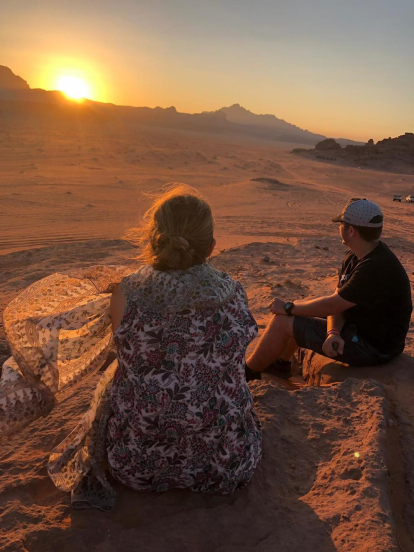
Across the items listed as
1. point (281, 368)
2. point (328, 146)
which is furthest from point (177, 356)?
point (328, 146)

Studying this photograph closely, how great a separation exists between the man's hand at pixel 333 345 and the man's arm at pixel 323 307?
0.17 meters

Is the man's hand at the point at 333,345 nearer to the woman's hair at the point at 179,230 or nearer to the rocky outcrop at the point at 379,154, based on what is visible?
the woman's hair at the point at 179,230

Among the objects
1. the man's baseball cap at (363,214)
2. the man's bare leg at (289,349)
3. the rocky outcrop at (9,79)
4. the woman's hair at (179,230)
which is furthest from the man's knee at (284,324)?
the rocky outcrop at (9,79)

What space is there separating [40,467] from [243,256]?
541 cm

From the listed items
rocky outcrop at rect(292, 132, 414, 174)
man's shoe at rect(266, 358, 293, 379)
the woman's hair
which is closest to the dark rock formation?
rocky outcrop at rect(292, 132, 414, 174)

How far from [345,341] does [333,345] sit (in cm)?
12

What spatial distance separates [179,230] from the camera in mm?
1978

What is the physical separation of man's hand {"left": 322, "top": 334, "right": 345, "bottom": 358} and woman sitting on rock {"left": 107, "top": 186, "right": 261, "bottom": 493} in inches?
46.5

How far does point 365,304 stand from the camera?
10.2 ft

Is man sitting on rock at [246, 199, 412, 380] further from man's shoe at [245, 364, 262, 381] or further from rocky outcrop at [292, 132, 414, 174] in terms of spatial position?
rocky outcrop at [292, 132, 414, 174]

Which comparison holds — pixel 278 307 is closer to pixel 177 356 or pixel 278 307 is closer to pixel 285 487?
pixel 285 487

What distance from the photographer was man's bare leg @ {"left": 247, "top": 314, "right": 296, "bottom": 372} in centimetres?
346

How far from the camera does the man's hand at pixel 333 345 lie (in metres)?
3.20

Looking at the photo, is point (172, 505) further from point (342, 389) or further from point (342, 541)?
point (342, 389)
